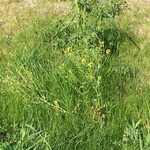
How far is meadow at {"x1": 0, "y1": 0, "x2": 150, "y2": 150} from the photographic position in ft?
9.18

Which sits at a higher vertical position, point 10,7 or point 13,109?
point 10,7

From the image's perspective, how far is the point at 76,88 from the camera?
321 cm

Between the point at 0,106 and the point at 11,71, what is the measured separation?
0.34m

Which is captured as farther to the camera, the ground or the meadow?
the ground

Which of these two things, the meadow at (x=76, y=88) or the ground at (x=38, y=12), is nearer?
the meadow at (x=76, y=88)

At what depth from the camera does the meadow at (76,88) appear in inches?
110

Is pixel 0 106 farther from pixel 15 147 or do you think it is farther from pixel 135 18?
pixel 135 18

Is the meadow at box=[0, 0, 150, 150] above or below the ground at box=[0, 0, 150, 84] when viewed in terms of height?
below

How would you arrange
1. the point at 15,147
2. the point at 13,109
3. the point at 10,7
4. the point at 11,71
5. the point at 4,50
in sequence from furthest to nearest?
the point at 10,7, the point at 4,50, the point at 11,71, the point at 13,109, the point at 15,147

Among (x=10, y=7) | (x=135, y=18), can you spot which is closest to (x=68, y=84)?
(x=135, y=18)

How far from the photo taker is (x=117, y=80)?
11.4ft

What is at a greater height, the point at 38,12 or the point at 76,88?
the point at 38,12

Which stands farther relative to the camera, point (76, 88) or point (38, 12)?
point (38, 12)

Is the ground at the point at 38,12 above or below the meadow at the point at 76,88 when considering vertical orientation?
above
